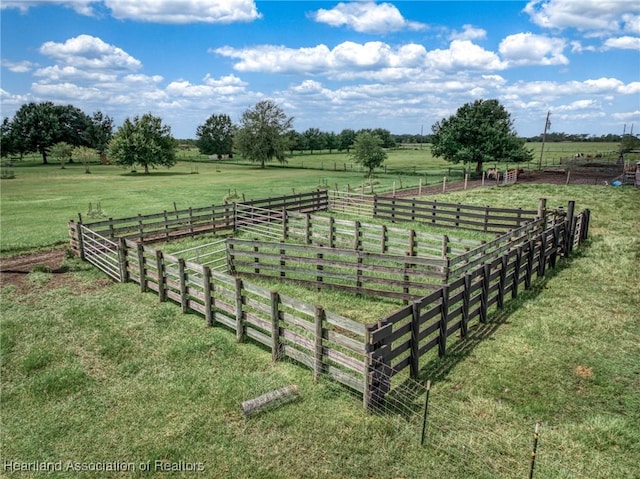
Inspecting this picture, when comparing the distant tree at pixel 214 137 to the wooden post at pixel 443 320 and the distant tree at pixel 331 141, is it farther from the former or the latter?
the wooden post at pixel 443 320

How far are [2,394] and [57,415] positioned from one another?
1.46 meters

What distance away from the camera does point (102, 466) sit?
543 centimetres

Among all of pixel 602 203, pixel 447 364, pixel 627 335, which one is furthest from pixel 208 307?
pixel 602 203

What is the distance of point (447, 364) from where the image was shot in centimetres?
768

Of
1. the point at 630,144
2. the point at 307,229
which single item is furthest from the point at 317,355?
the point at 630,144

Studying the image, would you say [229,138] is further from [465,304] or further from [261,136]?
[465,304]

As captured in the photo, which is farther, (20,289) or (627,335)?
(20,289)

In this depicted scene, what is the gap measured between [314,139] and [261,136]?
51.6 meters

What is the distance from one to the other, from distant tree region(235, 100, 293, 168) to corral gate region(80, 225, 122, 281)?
58897 millimetres

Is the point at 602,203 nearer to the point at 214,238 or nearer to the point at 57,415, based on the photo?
the point at 214,238

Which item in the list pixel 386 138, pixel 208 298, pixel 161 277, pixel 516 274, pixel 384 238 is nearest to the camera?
pixel 208 298

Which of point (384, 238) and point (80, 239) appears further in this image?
point (80, 239)

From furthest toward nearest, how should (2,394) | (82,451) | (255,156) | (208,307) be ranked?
(255,156)
(208,307)
(2,394)
(82,451)

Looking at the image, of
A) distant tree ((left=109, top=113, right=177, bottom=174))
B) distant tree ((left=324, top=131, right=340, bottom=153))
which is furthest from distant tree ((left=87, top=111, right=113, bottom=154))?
distant tree ((left=324, top=131, right=340, bottom=153))
